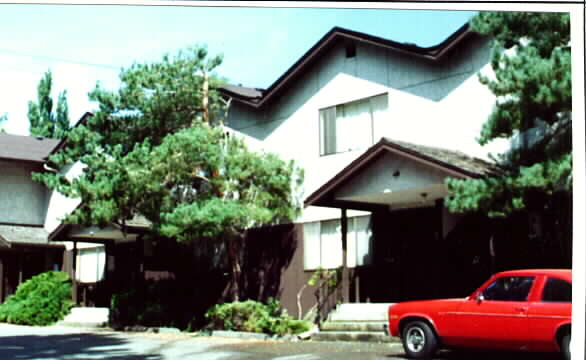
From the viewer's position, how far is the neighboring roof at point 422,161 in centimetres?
1452

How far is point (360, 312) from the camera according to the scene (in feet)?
54.3

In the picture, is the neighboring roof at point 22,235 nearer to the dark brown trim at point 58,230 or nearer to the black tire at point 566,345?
the dark brown trim at point 58,230

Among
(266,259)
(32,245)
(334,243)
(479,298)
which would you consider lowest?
(479,298)

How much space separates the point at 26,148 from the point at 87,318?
6070mm

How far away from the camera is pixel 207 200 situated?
60.6ft

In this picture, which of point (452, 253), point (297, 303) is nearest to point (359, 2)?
point (452, 253)

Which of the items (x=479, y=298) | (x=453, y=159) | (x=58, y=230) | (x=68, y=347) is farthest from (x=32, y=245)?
(x=479, y=298)

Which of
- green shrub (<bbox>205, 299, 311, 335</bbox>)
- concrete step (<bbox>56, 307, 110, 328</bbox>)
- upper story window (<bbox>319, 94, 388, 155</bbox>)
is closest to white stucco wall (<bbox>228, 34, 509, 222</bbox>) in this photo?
upper story window (<bbox>319, 94, 388, 155</bbox>)

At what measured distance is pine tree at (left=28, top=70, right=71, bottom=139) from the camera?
62.4 ft

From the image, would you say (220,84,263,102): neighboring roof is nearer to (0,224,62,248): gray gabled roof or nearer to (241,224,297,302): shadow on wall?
(241,224,297,302): shadow on wall

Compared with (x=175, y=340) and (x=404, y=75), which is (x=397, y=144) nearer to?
(x=404, y=75)

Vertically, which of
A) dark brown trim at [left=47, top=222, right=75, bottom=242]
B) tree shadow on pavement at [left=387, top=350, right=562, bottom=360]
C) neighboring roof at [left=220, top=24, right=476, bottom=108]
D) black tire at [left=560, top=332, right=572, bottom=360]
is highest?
neighboring roof at [left=220, top=24, right=476, bottom=108]

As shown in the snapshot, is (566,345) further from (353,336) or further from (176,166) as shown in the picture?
(176,166)

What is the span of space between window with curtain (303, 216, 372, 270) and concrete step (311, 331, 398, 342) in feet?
8.07
